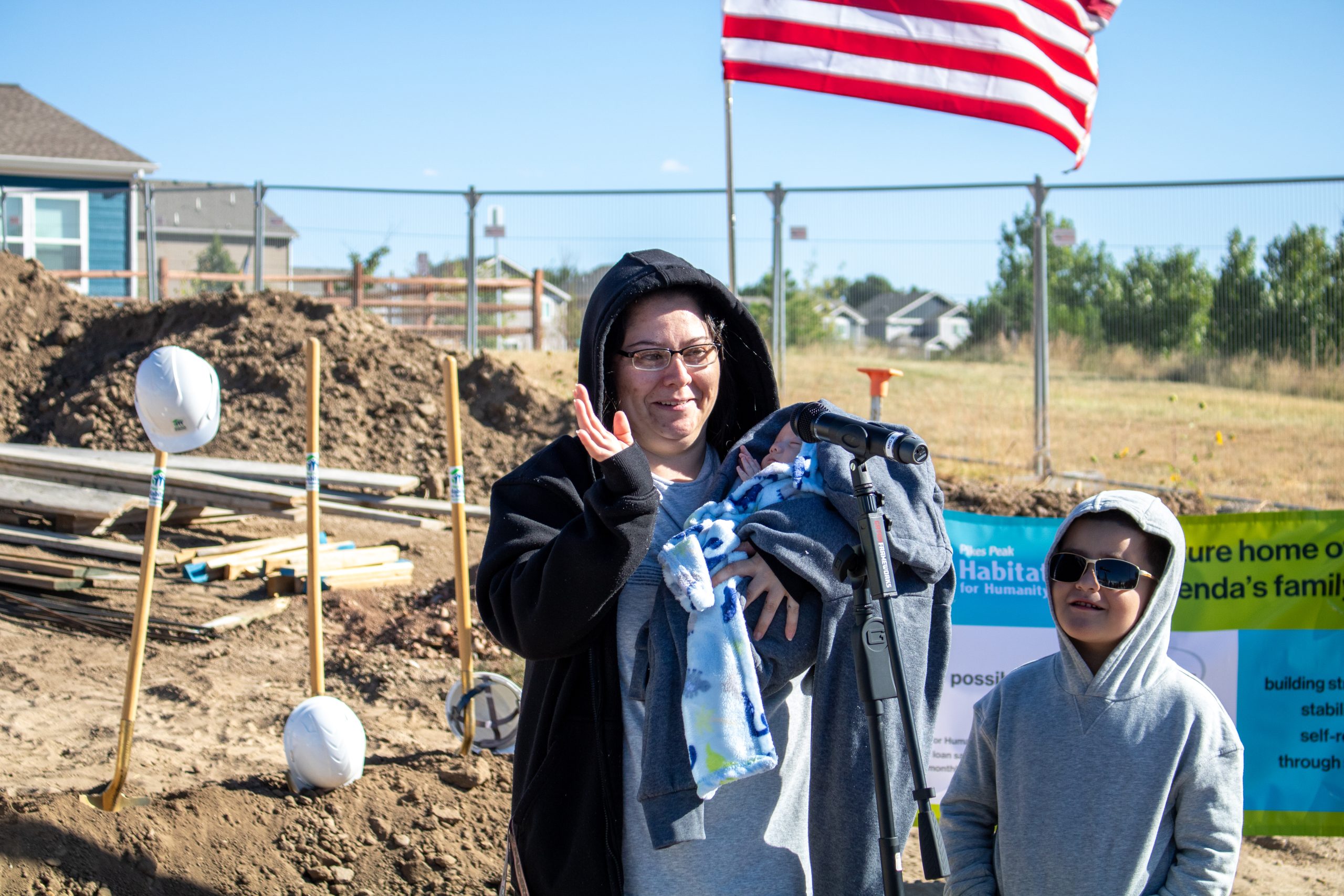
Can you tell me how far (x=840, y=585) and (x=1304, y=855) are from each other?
14.7 feet

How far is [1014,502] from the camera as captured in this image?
939 centimetres

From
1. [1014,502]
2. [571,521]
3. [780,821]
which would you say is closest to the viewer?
[571,521]

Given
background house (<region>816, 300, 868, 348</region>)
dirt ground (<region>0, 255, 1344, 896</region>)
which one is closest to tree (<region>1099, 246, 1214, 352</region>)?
dirt ground (<region>0, 255, 1344, 896</region>)

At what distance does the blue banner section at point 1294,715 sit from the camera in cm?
461

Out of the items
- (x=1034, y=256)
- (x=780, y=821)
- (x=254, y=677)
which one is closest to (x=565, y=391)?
(x=1034, y=256)

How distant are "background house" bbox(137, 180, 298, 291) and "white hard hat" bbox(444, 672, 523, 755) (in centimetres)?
1147

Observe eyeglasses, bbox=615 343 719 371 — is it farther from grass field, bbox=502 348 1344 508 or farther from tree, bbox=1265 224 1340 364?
tree, bbox=1265 224 1340 364

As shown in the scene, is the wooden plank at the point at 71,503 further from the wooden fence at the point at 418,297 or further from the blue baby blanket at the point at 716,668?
the blue baby blanket at the point at 716,668

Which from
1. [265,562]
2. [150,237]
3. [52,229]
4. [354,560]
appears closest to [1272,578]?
[354,560]

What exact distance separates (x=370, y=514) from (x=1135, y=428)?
8139 mm

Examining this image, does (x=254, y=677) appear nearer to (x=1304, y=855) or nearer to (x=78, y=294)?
(x=1304, y=855)

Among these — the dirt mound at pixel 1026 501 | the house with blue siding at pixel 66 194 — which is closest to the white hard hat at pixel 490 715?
the dirt mound at pixel 1026 501

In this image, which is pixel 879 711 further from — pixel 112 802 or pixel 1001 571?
pixel 112 802

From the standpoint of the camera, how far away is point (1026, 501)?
30.9 feet
